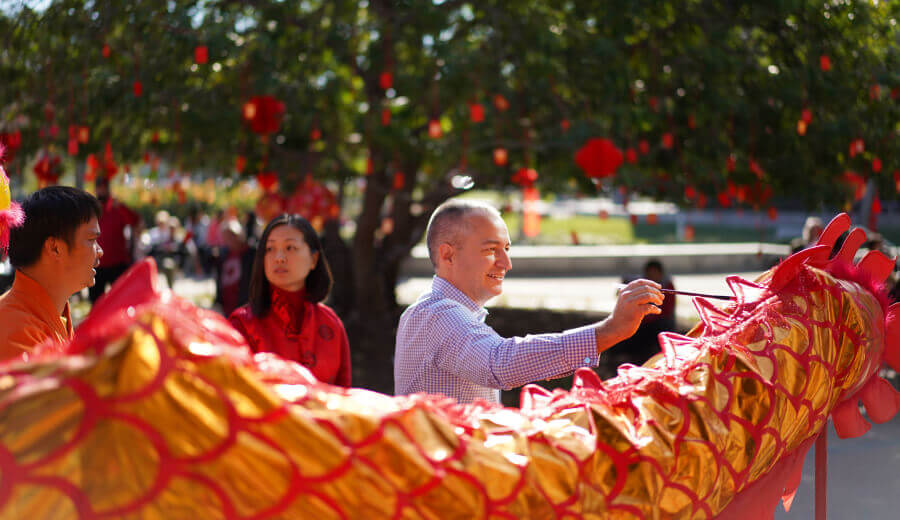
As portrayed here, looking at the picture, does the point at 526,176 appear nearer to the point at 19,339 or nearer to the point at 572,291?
the point at 19,339

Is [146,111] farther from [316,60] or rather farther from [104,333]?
[104,333]

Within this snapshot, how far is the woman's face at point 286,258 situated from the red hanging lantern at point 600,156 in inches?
124

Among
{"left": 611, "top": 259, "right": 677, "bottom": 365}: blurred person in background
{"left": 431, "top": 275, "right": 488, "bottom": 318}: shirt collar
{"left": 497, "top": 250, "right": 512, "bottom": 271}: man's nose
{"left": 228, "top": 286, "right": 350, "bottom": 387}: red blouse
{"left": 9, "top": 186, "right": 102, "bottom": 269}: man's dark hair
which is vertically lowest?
{"left": 611, "top": 259, "right": 677, "bottom": 365}: blurred person in background

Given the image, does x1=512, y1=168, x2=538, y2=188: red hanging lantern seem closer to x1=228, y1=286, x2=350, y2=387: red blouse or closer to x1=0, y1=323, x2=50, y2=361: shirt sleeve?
x1=228, y1=286, x2=350, y2=387: red blouse

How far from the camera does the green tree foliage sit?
237 inches

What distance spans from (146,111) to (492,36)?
8.60 ft

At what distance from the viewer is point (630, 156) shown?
20.5 ft

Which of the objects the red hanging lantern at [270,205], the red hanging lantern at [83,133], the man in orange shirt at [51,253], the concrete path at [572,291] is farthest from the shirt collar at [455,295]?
the concrete path at [572,291]

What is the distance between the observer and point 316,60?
6461 millimetres

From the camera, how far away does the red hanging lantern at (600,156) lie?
589 centimetres

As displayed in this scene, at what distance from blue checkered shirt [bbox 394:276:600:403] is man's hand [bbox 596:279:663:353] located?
0.03 metres

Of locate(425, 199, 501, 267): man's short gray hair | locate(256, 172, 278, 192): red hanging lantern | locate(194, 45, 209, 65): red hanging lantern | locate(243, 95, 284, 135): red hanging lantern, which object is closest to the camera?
locate(425, 199, 501, 267): man's short gray hair

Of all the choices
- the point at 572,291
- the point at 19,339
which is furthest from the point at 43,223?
the point at 572,291

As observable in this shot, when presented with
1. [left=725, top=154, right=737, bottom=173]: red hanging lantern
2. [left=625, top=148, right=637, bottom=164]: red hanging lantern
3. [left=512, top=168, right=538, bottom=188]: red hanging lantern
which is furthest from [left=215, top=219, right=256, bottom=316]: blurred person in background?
[left=725, top=154, right=737, bottom=173]: red hanging lantern
